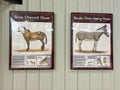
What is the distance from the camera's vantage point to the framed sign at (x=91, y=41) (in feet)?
7.73

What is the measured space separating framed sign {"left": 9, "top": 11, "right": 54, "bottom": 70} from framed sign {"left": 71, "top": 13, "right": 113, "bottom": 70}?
9.4 inches

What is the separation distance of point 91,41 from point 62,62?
37 centimetres

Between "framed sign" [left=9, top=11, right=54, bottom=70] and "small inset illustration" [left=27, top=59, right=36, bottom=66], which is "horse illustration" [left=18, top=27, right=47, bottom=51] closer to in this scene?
"framed sign" [left=9, top=11, right=54, bottom=70]

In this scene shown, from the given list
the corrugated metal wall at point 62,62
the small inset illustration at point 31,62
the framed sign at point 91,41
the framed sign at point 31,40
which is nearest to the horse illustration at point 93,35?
the framed sign at point 91,41

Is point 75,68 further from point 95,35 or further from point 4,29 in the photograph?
point 4,29

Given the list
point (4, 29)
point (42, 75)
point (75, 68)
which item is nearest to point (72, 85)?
point (75, 68)

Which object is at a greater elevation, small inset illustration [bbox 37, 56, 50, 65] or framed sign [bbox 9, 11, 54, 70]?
framed sign [bbox 9, 11, 54, 70]

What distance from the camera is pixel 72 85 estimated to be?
7.75ft

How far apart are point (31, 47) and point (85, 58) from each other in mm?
568

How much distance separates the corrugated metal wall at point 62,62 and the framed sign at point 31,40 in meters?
0.05

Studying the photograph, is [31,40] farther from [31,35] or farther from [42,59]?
[42,59]

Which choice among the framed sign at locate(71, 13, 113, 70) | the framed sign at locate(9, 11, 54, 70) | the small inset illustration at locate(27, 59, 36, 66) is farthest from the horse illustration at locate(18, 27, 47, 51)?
the framed sign at locate(71, 13, 113, 70)

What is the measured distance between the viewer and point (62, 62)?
2357 millimetres

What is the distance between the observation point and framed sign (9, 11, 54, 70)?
227 cm
